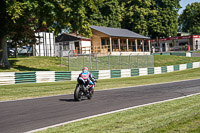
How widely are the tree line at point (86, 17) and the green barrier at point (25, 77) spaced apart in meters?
4.73

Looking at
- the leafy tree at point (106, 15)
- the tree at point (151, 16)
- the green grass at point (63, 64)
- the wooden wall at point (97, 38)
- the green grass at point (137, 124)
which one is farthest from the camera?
the tree at point (151, 16)

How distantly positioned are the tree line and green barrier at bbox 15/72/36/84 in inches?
186

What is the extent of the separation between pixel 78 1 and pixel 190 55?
111ft

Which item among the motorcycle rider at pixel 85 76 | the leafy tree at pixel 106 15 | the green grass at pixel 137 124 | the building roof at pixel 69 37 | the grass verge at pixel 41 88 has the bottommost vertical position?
the grass verge at pixel 41 88

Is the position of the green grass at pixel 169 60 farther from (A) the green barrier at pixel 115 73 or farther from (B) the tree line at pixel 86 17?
(A) the green barrier at pixel 115 73

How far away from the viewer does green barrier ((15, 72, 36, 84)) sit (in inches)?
758

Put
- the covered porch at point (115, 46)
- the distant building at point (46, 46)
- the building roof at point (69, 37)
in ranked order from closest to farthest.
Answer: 1. the distant building at point (46, 46)
2. the covered porch at point (115, 46)
3. the building roof at point (69, 37)

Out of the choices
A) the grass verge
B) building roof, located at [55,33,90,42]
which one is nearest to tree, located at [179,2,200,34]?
building roof, located at [55,33,90,42]

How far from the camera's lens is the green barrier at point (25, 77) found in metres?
19.3

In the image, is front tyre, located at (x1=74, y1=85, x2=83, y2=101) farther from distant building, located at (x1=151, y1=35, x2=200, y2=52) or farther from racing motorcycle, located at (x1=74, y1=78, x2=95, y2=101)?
distant building, located at (x1=151, y1=35, x2=200, y2=52)

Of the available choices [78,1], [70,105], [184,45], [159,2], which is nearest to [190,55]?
[184,45]

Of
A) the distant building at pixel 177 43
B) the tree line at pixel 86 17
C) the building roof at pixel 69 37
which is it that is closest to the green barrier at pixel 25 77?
the tree line at pixel 86 17

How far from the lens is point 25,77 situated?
19.6m

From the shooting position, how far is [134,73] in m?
29.2
